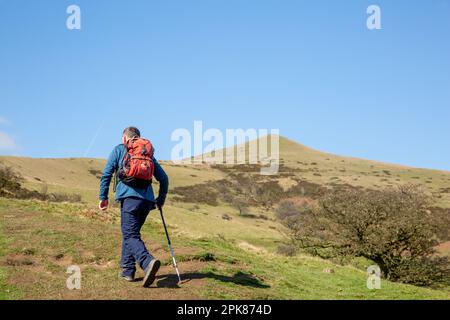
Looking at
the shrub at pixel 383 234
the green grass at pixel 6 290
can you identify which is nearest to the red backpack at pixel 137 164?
the green grass at pixel 6 290

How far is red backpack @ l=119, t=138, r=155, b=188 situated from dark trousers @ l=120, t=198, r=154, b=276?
0.35 meters

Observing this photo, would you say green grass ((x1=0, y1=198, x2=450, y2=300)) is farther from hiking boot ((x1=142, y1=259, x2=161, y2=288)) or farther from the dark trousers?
the dark trousers

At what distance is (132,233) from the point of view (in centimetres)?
852

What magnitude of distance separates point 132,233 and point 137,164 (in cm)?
126

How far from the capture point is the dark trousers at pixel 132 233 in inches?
329

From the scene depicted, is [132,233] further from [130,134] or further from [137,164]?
[130,134]

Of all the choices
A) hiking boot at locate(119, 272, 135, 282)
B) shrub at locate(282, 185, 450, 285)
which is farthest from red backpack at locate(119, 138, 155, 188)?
shrub at locate(282, 185, 450, 285)

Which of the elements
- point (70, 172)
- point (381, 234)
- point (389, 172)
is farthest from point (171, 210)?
point (389, 172)

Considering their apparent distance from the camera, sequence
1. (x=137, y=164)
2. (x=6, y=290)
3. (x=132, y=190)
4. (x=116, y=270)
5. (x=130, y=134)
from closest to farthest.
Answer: (x=6, y=290), (x=137, y=164), (x=132, y=190), (x=130, y=134), (x=116, y=270)

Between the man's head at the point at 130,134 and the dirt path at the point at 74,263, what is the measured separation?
8.72 ft

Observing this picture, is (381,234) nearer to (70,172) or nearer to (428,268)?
(428,268)

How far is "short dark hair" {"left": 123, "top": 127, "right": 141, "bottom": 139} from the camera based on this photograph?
891cm

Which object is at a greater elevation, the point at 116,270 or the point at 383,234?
the point at 116,270

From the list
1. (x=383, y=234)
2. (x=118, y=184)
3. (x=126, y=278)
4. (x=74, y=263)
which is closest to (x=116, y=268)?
(x=74, y=263)
